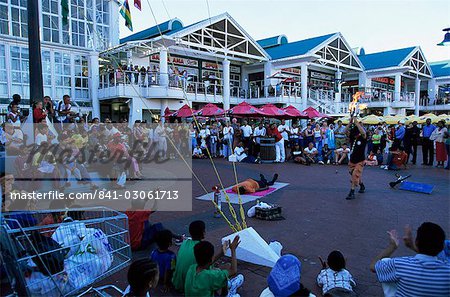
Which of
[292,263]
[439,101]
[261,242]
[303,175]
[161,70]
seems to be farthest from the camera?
[439,101]

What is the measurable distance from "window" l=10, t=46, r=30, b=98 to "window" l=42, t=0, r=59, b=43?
5.73 feet

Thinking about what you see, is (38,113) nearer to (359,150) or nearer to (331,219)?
(331,219)

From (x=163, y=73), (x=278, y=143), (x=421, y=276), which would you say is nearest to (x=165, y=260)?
(x=421, y=276)

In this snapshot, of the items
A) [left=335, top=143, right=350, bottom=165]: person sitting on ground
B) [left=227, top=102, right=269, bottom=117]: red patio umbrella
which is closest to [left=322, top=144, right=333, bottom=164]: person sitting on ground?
[left=335, top=143, right=350, bottom=165]: person sitting on ground

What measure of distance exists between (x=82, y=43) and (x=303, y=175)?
18357 millimetres

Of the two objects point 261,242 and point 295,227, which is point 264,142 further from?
point 261,242

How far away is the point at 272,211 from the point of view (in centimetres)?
677

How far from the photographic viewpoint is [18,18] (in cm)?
2047

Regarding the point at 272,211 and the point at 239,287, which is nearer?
the point at 239,287

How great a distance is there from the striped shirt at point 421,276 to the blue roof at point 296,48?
27878 millimetres

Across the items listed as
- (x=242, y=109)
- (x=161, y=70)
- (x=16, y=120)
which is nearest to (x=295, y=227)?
(x=16, y=120)

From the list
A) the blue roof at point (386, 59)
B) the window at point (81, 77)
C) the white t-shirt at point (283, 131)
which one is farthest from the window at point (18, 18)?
the blue roof at point (386, 59)

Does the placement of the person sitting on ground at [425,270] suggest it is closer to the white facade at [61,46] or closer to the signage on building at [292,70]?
the white facade at [61,46]

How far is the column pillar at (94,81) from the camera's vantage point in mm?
22938
